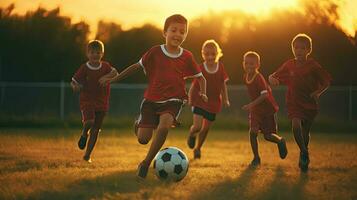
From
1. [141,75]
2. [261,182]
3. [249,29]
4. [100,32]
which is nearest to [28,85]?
[141,75]

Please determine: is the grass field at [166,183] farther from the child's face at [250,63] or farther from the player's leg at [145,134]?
the child's face at [250,63]

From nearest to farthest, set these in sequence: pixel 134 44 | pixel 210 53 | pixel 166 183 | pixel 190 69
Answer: pixel 166 183
pixel 190 69
pixel 210 53
pixel 134 44

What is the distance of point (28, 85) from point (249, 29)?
456 inches

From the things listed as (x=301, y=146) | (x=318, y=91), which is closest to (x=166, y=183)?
(x=301, y=146)

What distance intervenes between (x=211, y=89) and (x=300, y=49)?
254 centimetres

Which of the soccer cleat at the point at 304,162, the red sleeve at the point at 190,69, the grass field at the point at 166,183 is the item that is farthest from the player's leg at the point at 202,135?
the red sleeve at the point at 190,69

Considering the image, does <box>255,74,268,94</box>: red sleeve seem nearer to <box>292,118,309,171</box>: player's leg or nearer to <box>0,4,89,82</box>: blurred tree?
<box>292,118,309,171</box>: player's leg

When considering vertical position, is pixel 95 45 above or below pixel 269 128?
above

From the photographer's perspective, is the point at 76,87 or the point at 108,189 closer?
the point at 108,189

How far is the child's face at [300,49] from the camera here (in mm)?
9214

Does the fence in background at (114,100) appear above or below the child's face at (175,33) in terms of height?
below

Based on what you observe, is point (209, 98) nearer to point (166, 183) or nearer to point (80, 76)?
point (80, 76)

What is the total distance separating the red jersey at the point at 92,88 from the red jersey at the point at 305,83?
2.87 metres

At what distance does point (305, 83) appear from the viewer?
9.33 meters
